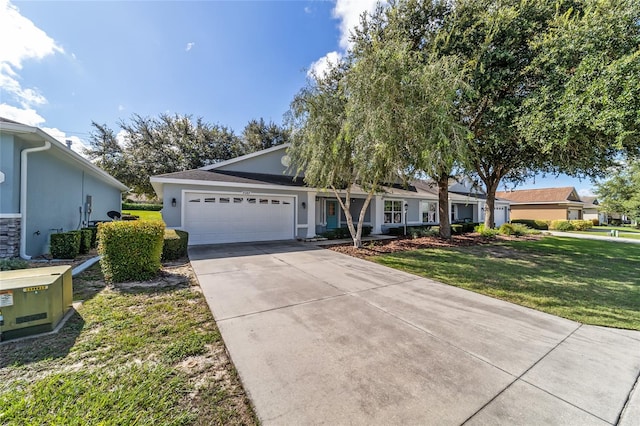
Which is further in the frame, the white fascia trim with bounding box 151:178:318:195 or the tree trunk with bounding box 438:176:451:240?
the tree trunk with bounding box 438:176:451:240

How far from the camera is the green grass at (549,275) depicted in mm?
4590

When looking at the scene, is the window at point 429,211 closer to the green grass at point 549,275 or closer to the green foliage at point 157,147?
the green grass at point 549,275

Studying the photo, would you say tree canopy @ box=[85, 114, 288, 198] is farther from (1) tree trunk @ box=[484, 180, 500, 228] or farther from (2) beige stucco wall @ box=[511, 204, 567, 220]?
(2) beige stucco wall @ box=[511, 204, 567, 220]

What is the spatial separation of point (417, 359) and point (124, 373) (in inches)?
123

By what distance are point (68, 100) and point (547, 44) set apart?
20606mm

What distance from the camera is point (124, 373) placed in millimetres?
2529

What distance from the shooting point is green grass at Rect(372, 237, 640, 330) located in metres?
4.59

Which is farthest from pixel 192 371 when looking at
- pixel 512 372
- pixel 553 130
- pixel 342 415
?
pixel 553 130

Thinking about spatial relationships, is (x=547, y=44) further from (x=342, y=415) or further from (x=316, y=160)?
(x=342, y=415)

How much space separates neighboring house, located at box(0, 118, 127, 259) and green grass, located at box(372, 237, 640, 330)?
9979 mm

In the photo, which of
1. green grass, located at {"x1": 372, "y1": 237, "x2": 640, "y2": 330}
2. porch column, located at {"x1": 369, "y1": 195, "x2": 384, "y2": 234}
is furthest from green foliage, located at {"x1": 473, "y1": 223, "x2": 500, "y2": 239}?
porch column, located at {"x1": 369, "y1": 195, "x2": 384, "y2": 234}

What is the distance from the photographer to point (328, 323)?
373 cm


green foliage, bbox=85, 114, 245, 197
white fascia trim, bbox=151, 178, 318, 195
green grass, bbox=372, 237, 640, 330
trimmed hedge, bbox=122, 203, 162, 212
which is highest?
green foliage, bbox=85, 114, 245, 197

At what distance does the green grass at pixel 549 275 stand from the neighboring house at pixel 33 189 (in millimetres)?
9979
